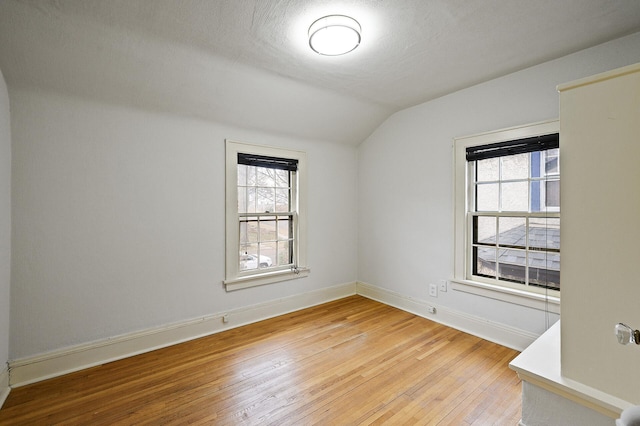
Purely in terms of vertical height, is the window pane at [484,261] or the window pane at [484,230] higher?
the window pane at [484,230]

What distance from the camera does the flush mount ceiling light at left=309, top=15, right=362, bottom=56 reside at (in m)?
1.88

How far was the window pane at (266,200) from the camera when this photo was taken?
339 centimetres

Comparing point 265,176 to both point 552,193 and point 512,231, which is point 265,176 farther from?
point 552,193

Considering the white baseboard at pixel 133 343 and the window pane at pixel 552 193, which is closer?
the white baseboard at pixel 133 343

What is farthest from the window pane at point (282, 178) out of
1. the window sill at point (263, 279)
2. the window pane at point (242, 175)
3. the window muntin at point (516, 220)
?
the window muntin at point (516, 220)

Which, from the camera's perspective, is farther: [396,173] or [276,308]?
[396,173]

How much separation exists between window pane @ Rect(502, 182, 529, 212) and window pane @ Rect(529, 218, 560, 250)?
16 centimetres

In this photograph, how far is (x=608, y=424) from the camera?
4.16 feet

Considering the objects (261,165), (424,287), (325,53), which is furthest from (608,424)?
(261,165)

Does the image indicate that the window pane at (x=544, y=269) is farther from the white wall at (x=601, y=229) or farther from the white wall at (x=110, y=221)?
the white wall at (x=110, y=221)

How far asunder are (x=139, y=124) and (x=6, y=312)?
65.8 inches

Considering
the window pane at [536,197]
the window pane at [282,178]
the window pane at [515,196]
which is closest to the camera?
the window pane at [536,197]

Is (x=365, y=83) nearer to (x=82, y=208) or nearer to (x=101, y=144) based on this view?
(x=101, y=144)

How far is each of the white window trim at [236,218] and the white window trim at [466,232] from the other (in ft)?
5.77
